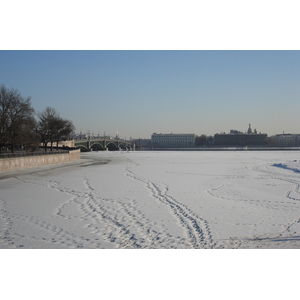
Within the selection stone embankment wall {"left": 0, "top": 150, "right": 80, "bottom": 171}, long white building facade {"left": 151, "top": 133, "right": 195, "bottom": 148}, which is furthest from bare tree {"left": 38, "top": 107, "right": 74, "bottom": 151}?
long white building facade {"left": 151, "top": 133, "right": 195, "bottom": 148}

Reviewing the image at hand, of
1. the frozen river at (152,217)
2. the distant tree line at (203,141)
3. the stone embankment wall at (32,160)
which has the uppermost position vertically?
the distant tree line at (203,141)

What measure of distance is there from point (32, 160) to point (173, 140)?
113 m

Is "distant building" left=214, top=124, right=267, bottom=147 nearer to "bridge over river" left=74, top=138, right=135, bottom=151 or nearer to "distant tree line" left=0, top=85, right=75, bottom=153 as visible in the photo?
"bridge over river" left=74, top=138, right=135, bottom=151

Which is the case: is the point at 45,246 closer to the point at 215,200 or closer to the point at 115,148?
the point at 215,200

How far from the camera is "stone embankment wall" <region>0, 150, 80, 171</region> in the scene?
74.5ft

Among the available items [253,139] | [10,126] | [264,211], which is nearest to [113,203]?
[264,211]

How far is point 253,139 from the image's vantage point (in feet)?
426

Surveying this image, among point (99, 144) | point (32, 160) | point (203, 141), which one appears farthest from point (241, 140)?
point (32, 160)

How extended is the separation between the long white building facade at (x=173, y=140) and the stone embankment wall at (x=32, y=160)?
327ft

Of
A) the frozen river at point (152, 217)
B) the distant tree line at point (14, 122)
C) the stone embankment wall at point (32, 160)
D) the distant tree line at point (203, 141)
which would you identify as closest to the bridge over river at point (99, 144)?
the stone embankment wall at point (32, 160)

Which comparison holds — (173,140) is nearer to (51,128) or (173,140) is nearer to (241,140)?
(241,140)

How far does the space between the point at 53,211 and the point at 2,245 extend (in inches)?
117

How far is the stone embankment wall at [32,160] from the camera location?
22703 mm

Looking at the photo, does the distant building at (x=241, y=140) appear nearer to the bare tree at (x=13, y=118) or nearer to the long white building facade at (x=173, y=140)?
the long white building facade at (x=173, y=140)
